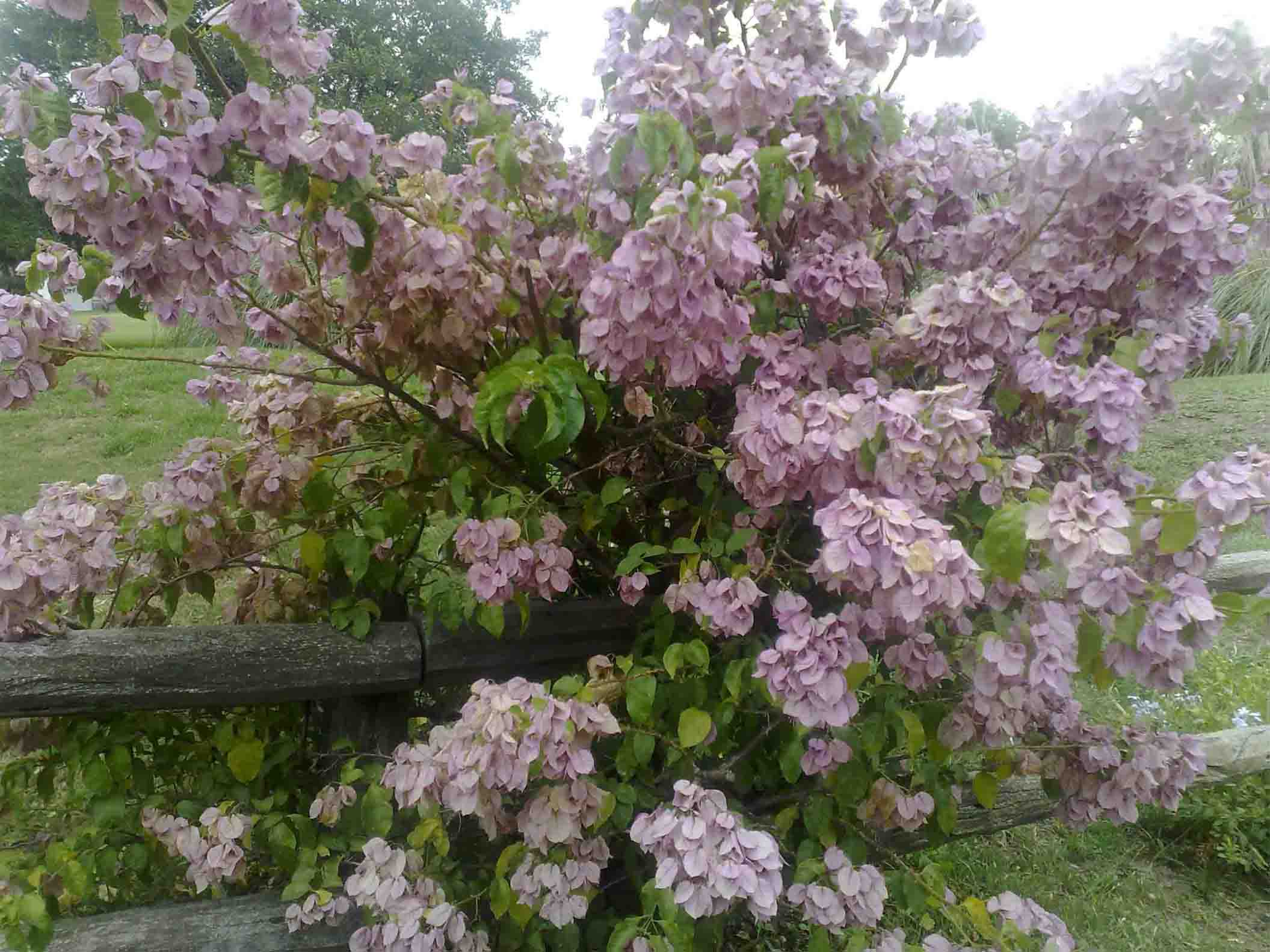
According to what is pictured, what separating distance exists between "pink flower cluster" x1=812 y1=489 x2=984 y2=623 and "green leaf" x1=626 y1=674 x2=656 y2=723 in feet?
1.55

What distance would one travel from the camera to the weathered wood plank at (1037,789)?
224 cm

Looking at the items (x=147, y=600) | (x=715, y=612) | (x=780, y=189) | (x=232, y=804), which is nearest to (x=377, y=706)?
(x=232, y=804)

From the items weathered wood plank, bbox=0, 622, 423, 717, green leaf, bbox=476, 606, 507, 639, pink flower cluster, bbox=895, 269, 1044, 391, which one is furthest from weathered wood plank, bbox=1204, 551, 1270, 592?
weathered wood plank, bbox=0, 622, 423, 717

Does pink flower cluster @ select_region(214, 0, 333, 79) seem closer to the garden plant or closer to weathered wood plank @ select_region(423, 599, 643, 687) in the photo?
the garden plant

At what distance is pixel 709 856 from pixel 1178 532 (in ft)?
2.42

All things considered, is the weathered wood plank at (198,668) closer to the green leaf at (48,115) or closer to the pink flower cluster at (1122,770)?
the green leaf at (48,115)

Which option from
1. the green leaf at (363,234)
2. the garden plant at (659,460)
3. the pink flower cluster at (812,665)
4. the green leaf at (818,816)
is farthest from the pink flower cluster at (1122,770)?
the green leaf at (363,234)

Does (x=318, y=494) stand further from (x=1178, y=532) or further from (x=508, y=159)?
(x=1178, y=532)

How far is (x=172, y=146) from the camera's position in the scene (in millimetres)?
1118

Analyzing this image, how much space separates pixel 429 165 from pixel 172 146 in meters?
0.47

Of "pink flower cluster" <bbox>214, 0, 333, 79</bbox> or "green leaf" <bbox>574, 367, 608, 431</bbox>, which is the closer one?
"pink flower cluster" <bbox>214, 0, 333, 79</bbox>

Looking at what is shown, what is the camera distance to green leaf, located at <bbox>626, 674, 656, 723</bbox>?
4.79 ft

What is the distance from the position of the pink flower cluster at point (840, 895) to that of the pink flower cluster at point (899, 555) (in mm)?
616

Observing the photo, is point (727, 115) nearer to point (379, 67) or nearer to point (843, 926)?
point (843, 926)
